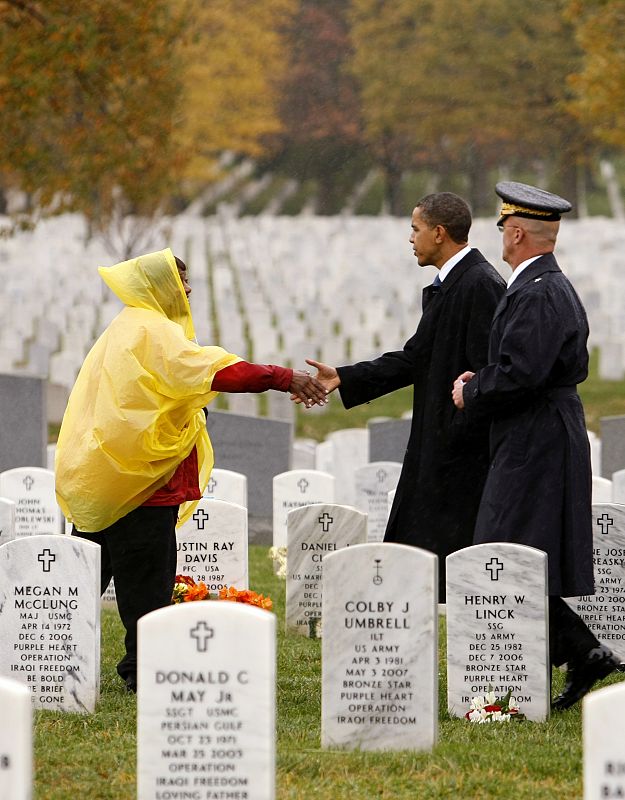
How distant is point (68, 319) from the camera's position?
24.4m

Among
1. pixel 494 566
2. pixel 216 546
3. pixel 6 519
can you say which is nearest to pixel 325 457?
pixel 216 546

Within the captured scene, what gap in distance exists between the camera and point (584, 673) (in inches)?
261

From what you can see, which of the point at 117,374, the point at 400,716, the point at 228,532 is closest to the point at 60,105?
the point at 228,532

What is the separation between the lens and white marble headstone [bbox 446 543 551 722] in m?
6.32

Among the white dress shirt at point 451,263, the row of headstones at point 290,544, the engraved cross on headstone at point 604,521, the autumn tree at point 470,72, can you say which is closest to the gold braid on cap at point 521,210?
the white dress shirt at point 451,263

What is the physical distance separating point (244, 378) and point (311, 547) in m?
2.05

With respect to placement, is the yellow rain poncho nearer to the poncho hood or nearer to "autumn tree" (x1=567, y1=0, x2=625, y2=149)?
the poncho hood

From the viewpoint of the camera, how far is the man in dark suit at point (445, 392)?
6965 millimetres

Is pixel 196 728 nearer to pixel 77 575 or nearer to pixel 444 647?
pixel 77 575

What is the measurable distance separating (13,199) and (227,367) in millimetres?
49459

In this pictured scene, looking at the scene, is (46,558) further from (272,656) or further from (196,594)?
(272,656)

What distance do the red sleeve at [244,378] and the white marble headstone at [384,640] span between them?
1225 mm

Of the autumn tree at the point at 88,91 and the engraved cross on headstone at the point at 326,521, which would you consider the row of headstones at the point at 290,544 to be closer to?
the engraved cross on headstone at the point at 326,521


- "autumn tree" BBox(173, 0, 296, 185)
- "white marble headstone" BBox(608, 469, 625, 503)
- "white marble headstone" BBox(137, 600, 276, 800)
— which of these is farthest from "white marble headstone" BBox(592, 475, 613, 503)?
"autumn tree" BBox(173, 0, 296, 185)
